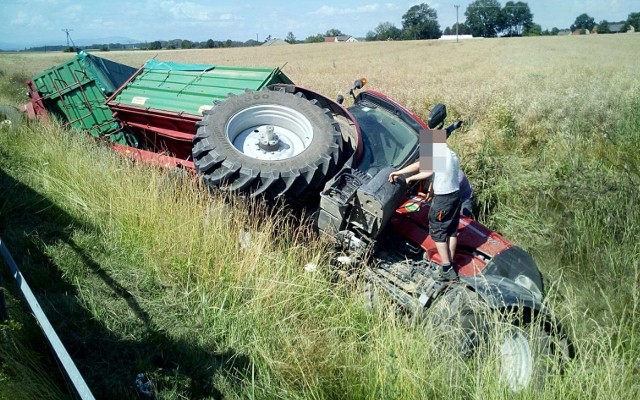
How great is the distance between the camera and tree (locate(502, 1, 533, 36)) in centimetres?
7919

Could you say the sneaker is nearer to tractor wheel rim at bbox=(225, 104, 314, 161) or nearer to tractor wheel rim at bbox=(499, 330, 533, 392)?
tractor wheel rim at bbox=(499, 330, 533, 392)

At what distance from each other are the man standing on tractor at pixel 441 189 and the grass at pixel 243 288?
87 centimetres

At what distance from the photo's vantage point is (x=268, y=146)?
15.8ft

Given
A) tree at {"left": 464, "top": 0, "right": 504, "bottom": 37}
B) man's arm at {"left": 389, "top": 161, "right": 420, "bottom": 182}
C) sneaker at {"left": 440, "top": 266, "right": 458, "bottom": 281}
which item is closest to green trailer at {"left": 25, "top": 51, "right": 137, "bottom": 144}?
man's arm at {"left": 389, "top": 161, "right": 420, "bottom": 182}

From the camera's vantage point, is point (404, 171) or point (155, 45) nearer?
point (404, 171)

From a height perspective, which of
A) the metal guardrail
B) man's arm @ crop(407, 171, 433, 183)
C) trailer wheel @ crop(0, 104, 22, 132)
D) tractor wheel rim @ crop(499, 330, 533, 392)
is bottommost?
tractor wheel rim @ crop(499, 330, 533, 392)

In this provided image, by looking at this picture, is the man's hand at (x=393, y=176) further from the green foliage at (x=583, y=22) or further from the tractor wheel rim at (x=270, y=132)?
the green foliage at (x=583, y=22)

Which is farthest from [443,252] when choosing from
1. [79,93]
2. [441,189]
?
[79,93]

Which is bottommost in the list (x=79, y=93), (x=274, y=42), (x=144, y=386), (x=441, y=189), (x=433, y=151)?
(x=144, y=386)

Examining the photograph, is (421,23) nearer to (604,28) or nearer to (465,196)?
(604,28)

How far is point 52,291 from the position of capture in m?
3.56

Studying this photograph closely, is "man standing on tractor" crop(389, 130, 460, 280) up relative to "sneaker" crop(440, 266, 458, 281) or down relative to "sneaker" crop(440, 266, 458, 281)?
up

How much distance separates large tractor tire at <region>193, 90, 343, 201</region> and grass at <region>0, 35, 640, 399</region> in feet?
0.96

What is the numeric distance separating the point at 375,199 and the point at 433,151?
36.0 inches
